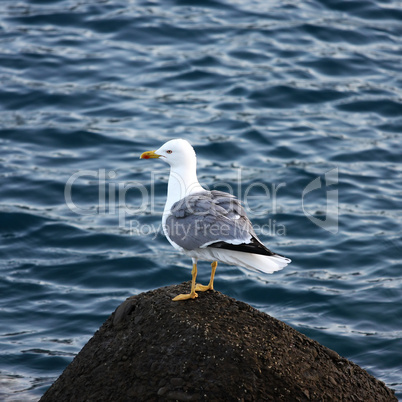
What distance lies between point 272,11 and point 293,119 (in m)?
4.86

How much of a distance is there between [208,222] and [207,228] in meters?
0.07

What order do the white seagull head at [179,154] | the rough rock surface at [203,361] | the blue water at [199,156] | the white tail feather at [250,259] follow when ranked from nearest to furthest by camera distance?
the rough rock surface at [203,361], the white tail feather at [250,259], the white seagull head at [179,154], the blue water at [199,156]

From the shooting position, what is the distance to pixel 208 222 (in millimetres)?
6035

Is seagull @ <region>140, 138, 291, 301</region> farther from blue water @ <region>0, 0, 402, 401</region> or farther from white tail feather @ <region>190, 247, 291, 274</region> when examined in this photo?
blue water @ <region>0, 0, 402, 401</region>

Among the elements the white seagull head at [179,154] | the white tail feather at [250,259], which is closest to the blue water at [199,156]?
the white tail feather at [250,259]

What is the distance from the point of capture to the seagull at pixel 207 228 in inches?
228

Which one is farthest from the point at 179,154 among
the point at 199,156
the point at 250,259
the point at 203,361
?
the point at 199,156

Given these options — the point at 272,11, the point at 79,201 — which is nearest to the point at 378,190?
the point at 79,201

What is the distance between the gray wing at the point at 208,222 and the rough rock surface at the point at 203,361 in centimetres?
59

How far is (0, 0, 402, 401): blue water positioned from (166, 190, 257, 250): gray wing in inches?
111

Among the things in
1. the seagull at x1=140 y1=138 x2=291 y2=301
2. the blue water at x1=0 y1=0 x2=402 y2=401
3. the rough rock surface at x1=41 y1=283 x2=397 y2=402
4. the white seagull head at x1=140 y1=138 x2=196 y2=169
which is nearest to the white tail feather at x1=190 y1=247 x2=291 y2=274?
the seagull at x1=140 y1=138 x2=291 y2=301

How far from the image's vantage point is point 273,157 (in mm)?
13148

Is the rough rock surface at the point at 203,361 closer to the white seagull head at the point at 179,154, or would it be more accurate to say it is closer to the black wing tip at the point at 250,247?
the black wing tip at the point at 250,247

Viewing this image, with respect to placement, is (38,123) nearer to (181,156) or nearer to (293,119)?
(293,119)
